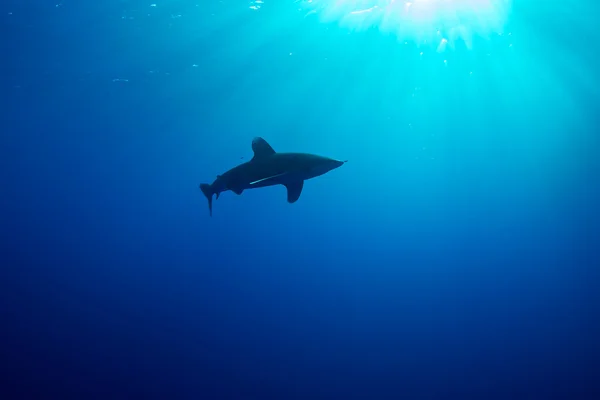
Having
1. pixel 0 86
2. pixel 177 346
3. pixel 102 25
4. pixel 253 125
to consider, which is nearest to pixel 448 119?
pixel 253 125

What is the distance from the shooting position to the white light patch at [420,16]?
1259 cm

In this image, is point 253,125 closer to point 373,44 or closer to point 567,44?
point 373,44

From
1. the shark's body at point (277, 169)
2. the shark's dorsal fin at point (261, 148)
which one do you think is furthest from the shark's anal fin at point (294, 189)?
the shark's dorsal fin at point (261, 148)

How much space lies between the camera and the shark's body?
492 centimetres

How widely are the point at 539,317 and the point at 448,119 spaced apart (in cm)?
1753

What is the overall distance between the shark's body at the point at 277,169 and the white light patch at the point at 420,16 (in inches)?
357

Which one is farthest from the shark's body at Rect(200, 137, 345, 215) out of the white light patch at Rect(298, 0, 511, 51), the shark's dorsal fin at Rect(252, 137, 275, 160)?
the white light patch at Rect(298, 0, 511, 51)

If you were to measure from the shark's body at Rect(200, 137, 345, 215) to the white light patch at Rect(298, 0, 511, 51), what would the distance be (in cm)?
906

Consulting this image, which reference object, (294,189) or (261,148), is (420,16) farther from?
(294,189)

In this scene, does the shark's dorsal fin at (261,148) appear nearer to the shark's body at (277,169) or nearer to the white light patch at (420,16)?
the shark's body at (277,169)

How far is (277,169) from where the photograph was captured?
16.7 ft

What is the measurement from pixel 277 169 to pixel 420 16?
38.0ft

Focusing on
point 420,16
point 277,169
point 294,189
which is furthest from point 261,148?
point 420,16

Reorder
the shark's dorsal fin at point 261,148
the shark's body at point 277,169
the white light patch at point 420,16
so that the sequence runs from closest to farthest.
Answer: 1. the shark's body at point 277,169
2. the shark's dorsal fin at point 261,148
3. the white light patch at point 420,16
